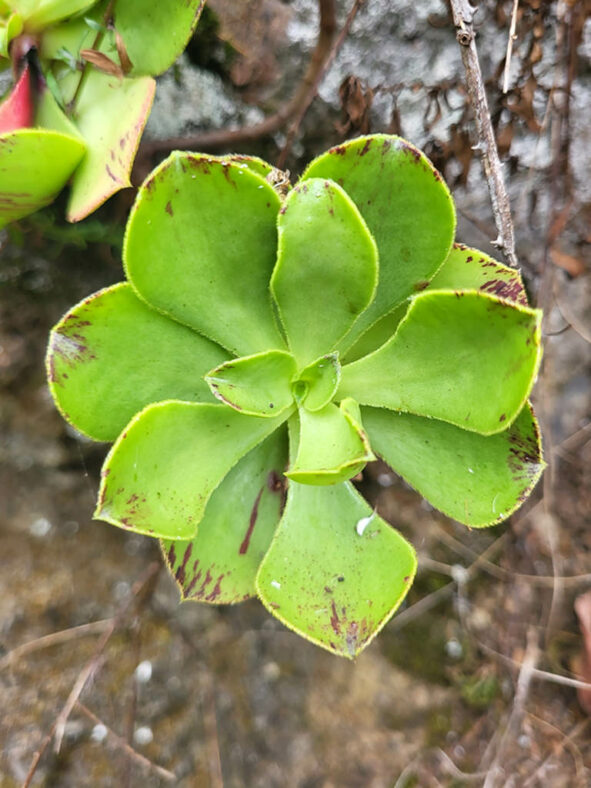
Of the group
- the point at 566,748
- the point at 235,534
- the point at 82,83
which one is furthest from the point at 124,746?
the point at 82,83

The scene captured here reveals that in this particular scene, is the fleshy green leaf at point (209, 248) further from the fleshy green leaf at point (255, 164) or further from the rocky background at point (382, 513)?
the rocky background at point (382, 513)

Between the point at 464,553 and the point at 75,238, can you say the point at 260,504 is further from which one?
the point at 464,553

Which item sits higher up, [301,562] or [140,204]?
[140,204]

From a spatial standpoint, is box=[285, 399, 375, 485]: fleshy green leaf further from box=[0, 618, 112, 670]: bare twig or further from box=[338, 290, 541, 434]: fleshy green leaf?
box=[0, 618, 112, 670]: bare twig

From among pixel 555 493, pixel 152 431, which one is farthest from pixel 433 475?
pixel 555 493

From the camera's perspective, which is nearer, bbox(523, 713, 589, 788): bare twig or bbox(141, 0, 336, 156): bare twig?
bbox(141, 0, 336, 156): bare twig

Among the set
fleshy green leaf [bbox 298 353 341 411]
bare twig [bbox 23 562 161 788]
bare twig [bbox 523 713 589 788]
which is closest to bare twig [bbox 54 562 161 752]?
bare twig [bbox 23 562 161 788]
